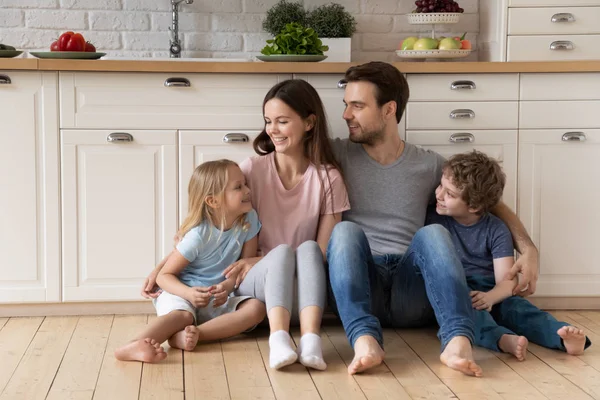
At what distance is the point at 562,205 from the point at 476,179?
591 millimetres

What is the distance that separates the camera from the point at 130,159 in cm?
303

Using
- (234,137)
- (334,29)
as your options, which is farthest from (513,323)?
(334,29)

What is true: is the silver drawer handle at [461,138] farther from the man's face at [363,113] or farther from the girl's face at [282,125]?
the girl's face at [282,125]

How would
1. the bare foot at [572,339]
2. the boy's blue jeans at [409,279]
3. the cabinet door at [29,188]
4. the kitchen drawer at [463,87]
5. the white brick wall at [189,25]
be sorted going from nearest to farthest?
the boy's blue jeans at [409,279], the bare foot at [572,339], the cabinet door at [29,188], the kitchen drawer at [463,87], the white brick wall at [189,25]

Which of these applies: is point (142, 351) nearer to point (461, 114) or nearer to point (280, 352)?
point (280, 352)

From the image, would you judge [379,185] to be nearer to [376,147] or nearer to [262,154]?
[376,147]

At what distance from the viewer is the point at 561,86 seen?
123 inches

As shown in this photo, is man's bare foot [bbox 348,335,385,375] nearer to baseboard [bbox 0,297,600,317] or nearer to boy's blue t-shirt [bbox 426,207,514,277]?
boy's blue t-shirt [bbox 426,207,514,277]

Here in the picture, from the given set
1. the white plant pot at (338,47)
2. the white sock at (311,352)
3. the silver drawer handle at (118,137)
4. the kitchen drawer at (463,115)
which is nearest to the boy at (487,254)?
the kitchen drawer at (463,115)

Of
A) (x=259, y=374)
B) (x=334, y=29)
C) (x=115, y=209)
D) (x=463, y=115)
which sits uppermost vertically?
(x=334, y=29)

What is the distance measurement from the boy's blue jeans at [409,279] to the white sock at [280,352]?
172mm

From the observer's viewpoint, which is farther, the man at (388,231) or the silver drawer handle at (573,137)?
the silver drawer handle at (573,137)

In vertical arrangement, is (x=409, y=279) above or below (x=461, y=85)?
below

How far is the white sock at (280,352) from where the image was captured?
2316mm
